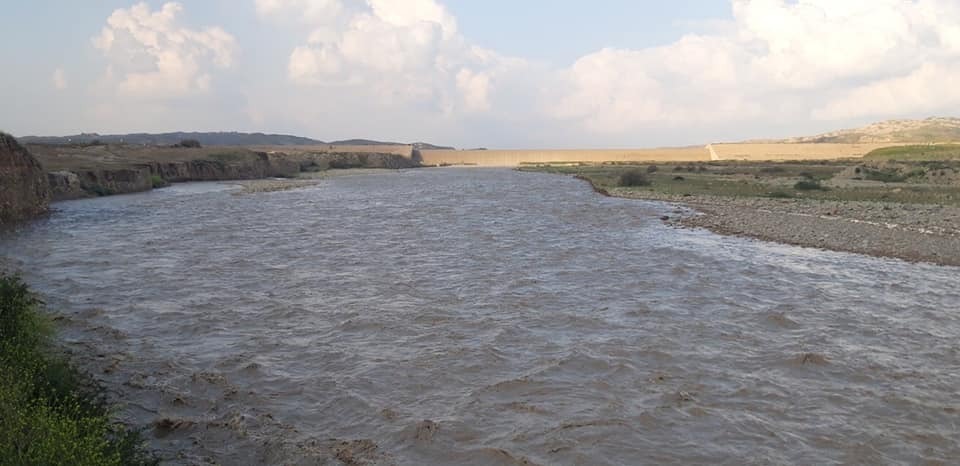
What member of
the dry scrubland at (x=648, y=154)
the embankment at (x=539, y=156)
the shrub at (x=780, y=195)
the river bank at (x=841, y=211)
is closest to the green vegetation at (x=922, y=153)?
the dry scrubland at (x=648, y=154)

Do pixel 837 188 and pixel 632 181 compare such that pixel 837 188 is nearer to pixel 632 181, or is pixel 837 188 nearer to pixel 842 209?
pixel 842 209

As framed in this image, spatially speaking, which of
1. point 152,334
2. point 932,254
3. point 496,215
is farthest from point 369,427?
point 496,215

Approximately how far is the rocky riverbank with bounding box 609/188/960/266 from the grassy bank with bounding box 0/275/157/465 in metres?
16.9

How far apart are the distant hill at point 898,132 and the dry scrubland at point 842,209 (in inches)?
4689

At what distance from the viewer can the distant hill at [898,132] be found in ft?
482

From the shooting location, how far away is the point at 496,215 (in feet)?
96.3

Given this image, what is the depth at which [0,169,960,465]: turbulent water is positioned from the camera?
673 centimetres

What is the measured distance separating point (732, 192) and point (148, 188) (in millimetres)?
36647

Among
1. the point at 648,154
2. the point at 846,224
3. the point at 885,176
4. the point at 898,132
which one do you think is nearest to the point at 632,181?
the point at 885,176

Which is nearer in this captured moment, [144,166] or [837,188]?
[837,188]

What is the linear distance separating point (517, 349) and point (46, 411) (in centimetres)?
598

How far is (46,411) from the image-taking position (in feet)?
16.8

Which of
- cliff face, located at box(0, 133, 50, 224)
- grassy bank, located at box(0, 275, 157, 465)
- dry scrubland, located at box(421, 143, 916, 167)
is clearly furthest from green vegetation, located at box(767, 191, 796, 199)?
dry scrubland, located at box(421, 143, 916, 167)

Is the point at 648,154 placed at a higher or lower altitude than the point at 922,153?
lower
